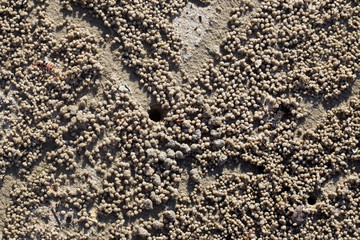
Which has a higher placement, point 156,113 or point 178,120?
point 178,120

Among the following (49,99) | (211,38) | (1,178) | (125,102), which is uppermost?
(211,38)

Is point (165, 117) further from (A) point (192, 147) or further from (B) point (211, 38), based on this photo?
(B) point (211, 38)

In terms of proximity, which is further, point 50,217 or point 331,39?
point 331,39

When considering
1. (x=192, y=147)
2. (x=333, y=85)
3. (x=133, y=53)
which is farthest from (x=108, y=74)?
(x=333, y=85)

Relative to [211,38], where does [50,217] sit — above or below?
below

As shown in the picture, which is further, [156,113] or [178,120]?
[156,113]

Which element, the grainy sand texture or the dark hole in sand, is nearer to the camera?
the grainy sand texture

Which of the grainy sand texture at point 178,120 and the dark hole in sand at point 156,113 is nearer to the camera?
the grainy sand texture at point 178,120

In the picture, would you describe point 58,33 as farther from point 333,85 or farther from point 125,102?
point 333,85
